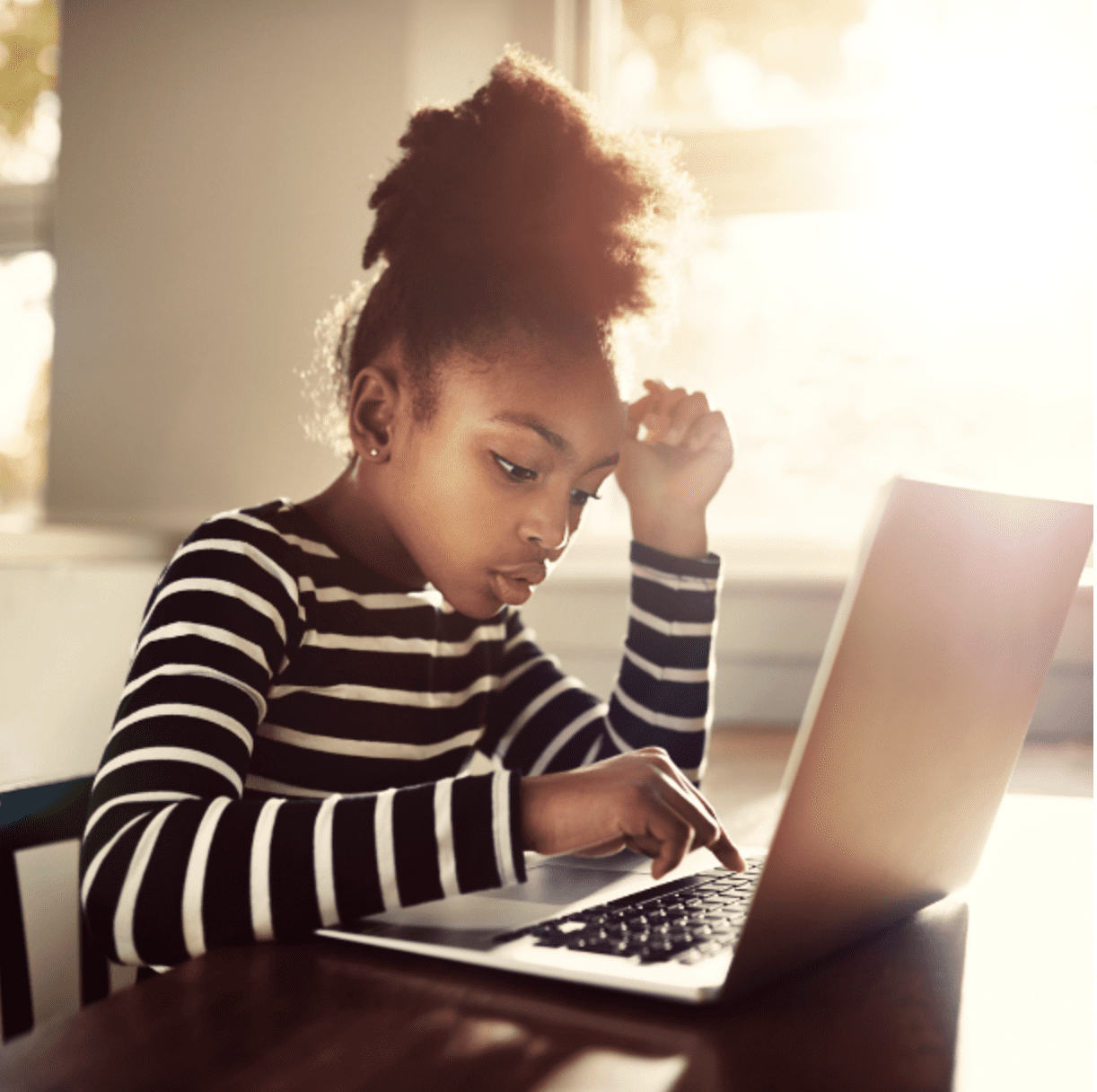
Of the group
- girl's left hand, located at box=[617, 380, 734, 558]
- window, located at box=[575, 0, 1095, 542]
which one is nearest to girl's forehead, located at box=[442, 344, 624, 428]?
girl's left hand, located at box=[617, 380, 734, 558]

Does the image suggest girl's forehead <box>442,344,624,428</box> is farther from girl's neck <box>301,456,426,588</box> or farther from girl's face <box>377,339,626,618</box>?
girl's neck <box>301,456,426,588</box>

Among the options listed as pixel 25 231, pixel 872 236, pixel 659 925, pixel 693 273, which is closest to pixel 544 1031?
pixel 659 925

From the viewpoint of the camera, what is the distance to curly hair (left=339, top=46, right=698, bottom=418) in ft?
2.59

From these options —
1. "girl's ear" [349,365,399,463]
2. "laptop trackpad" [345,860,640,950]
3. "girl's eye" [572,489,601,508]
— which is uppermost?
"girl's ear" [349,365,399,463]

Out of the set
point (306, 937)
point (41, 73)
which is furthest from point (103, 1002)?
point (41, 73)

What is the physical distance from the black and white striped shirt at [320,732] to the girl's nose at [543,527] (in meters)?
0.14

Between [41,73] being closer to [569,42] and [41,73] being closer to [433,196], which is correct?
[569,42]

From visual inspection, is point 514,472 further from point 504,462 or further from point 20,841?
point 20,841

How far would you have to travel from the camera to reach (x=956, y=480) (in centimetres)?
43

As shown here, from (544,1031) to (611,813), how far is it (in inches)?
5.8

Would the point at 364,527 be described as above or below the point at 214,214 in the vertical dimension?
below

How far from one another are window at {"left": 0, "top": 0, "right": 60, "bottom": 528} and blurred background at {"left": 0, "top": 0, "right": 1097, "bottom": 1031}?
2cm

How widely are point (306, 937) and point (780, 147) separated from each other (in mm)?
1617

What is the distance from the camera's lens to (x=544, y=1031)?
383 mm
